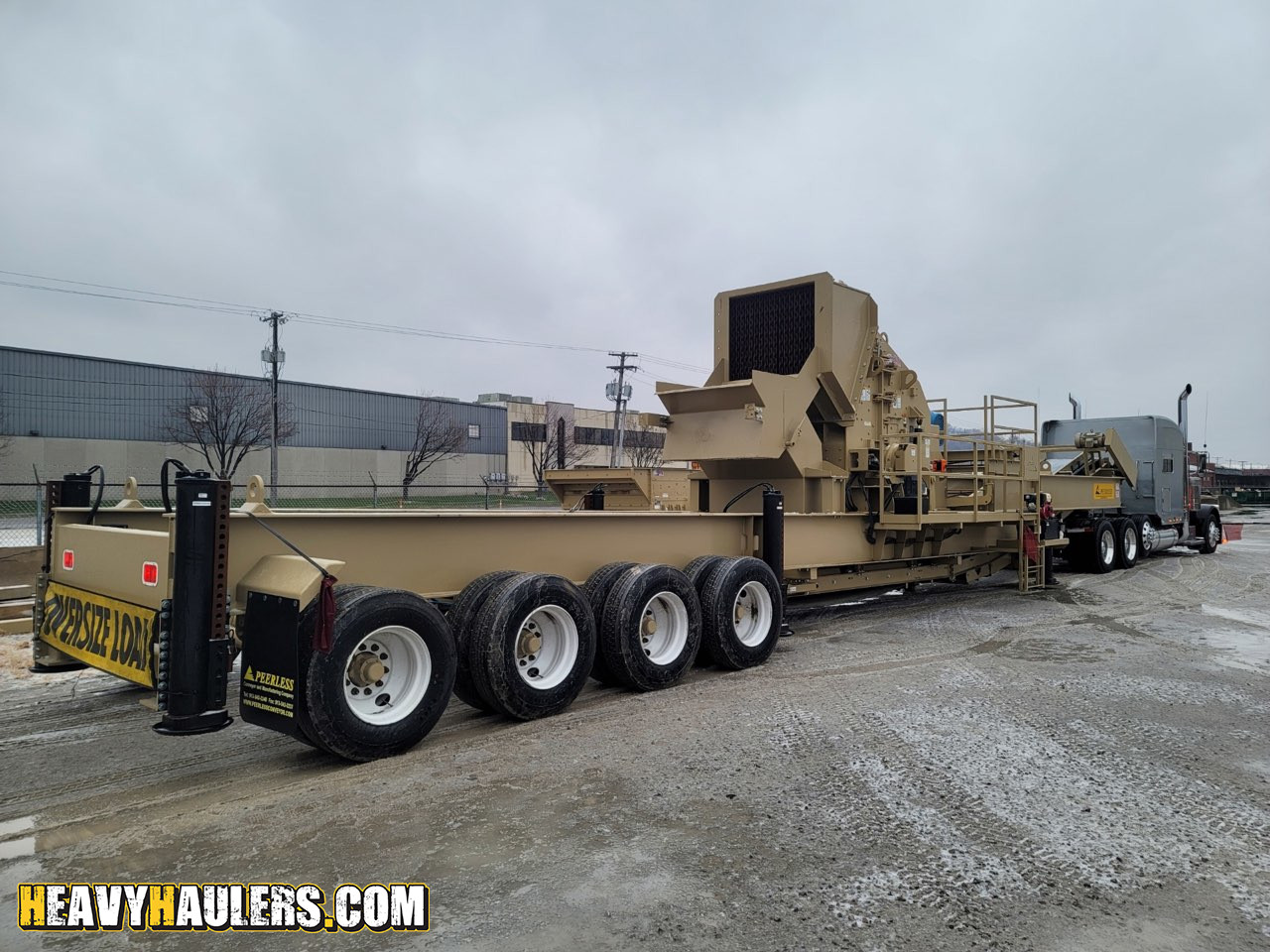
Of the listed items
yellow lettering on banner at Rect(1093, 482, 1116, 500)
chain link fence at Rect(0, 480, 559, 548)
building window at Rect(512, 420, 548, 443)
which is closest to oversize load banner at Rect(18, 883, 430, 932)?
chain link fence at Rect(0, 480, 559, 548)

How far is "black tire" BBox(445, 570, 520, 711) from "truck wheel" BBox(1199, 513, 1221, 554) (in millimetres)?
19662

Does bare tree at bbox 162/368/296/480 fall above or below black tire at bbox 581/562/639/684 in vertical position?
above

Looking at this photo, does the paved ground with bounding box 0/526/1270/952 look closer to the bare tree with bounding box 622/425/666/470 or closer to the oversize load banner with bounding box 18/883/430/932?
the oversize load banner with bounding box 18/883/430/932

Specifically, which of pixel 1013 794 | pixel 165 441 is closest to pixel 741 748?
pixel 1013 794

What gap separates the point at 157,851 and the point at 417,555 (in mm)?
2427

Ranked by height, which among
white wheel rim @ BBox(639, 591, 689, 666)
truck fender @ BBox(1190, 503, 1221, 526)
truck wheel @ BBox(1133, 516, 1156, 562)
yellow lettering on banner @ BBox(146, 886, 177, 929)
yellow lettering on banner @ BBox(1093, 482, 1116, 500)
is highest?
yellow lettering on banner @ BBox(1093, 482, 1116, 500)

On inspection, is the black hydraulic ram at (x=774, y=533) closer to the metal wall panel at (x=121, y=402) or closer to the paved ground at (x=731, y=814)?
the paved ground at (x=731, y=814)

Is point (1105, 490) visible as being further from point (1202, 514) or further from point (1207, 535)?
point (1207, 535)

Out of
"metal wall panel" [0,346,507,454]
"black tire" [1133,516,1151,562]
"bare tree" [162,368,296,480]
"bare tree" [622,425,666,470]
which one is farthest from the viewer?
"bare tree" [622,425,666,470]

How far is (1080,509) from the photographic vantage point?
1501cm

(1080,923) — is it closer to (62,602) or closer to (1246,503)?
(62,602)

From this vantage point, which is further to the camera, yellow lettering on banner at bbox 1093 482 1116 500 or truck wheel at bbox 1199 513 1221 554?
truck wheel at bbox 1199 513 1221 554

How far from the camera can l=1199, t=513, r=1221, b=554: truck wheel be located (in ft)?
63.9

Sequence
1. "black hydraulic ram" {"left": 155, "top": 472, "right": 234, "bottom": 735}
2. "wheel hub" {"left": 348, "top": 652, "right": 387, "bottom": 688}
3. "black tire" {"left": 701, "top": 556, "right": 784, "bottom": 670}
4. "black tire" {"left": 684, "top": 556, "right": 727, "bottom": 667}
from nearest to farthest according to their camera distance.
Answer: "black hydraulic ram" {"left": 155, "top": 472, "right": 234, "bottom": 735} → "wheel hub" {"left": 348, "top": 652, "right": 387, "bottom": 688} → "black tire" {"left": 701, "top": 556, "right": 784, "bottom": 670} → "black tire" {"left": 684, "top": 556, "right": 727, "bottom": 667}
